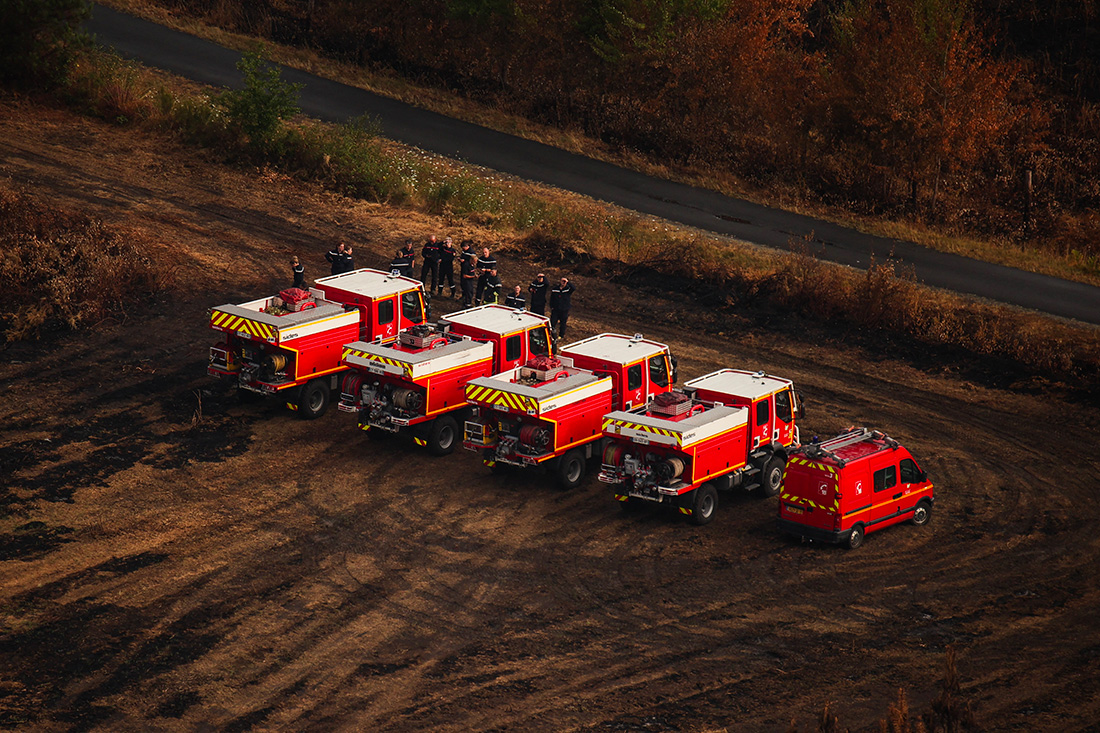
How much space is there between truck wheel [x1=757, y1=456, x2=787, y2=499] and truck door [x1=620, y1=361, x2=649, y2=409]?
2.91m

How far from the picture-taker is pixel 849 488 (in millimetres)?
20156

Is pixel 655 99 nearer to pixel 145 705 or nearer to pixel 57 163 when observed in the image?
pixel 57 163

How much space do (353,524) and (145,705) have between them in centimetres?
609

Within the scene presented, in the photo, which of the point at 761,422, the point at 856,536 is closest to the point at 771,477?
the point at 761,422

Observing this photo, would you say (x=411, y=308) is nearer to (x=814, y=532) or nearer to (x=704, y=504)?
(x=704, y=504)

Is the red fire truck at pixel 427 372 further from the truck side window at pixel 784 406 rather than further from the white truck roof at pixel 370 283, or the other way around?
the truck side window at pixel 784 406

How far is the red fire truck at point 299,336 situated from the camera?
23969mm

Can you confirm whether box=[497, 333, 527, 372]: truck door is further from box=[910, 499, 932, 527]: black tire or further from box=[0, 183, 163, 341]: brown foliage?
box=[0, 183, 163, 341]: brown foliage

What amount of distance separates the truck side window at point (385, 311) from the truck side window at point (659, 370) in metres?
6.47

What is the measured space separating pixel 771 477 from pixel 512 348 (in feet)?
20.4

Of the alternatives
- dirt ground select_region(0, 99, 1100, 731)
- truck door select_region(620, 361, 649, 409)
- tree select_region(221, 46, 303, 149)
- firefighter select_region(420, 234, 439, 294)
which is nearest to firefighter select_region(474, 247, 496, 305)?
firefighter select_region(420, 234, 439, 294)

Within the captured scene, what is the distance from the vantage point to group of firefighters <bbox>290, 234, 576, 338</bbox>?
29375 millimetres

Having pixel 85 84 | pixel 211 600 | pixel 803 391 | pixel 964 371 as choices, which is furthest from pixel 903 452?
pixel 85 84

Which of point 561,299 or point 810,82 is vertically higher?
point 810,82
